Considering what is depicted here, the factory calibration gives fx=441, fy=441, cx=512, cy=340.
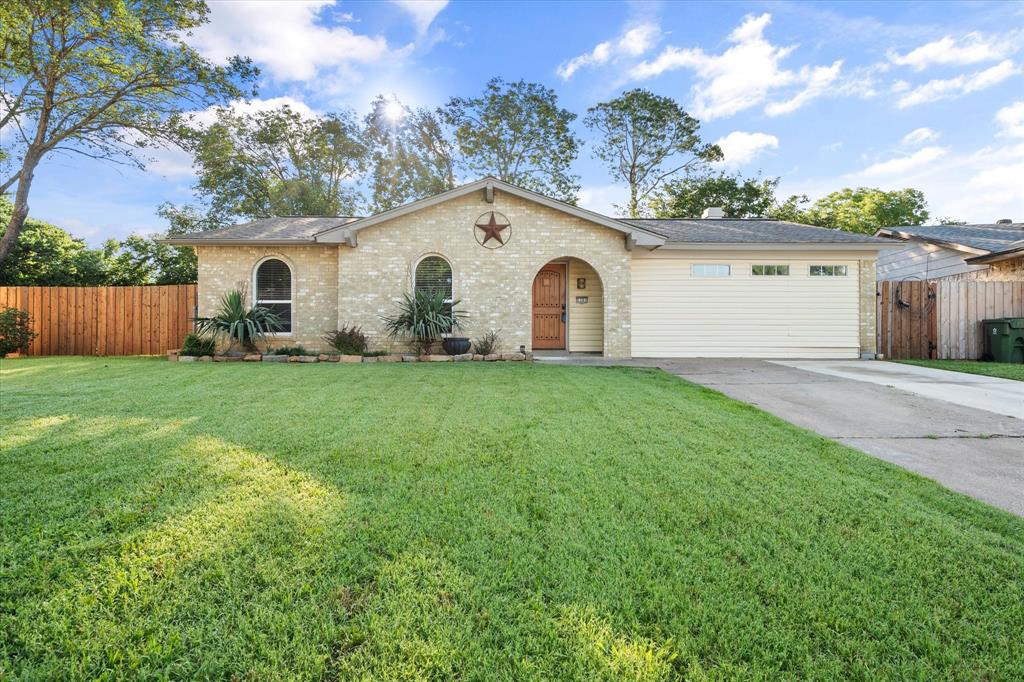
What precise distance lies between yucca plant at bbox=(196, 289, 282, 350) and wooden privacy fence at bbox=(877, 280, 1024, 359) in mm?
15678

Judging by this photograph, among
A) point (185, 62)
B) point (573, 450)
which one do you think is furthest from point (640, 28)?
point (573, 450)

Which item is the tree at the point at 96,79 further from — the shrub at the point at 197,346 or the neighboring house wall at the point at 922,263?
the neighboring house wall at the point at 922,263

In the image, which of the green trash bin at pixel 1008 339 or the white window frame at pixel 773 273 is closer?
the green trash bin at pixel 1008 339


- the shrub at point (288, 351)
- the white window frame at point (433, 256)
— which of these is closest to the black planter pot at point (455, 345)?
the white window frame at point (433, 256)

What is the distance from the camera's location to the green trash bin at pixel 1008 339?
9719 millimetres

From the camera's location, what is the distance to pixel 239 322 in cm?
1005

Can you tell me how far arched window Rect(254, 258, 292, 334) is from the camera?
434 inches

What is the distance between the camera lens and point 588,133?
2289cm

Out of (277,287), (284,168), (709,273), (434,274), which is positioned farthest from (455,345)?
(284,168)

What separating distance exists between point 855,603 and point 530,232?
976 cm

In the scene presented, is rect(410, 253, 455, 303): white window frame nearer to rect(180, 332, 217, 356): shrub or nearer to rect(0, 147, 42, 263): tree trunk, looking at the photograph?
rect(180, 332, 217, 356): shrub

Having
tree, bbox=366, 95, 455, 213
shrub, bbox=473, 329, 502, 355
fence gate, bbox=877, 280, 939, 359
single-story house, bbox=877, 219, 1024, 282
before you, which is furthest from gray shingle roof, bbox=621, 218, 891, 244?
tree, bbox=366, 95, 455, 213

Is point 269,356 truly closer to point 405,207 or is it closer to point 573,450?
point 405,207

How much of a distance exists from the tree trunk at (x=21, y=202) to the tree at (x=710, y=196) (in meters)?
23.5
